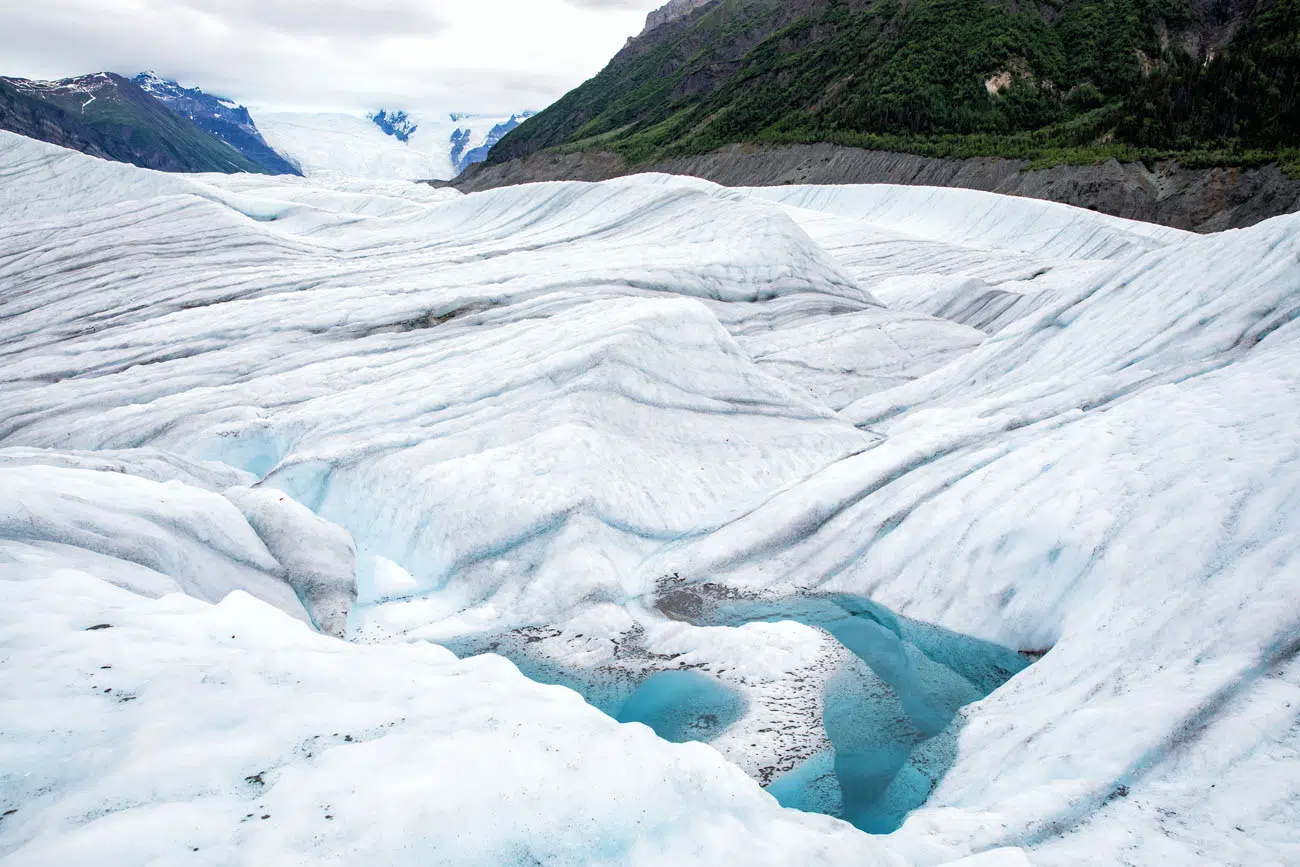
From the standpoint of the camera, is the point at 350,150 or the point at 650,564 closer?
the point at 650,564

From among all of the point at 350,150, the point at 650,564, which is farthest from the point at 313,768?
the point at 350,150

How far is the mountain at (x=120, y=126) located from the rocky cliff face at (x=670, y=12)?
2294 inches

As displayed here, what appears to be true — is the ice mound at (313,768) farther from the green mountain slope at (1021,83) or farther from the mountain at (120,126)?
the mountain at (120,126)

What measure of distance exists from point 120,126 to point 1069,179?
387 feet

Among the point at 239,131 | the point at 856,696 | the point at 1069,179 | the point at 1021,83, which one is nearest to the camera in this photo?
the point at 856,696

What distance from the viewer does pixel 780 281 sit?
33.3ft

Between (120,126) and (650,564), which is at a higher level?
(120,126)

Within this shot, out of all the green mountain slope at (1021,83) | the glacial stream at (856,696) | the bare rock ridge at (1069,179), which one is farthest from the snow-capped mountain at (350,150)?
the glacial stream at (856,696)

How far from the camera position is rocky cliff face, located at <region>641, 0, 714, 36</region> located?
96.9 meters

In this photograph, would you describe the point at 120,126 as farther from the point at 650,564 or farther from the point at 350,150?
the point at 650,564

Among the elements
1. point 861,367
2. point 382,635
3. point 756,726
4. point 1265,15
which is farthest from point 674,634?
point 1265,15

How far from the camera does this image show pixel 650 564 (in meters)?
5.60

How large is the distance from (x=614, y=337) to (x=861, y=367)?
131 inches

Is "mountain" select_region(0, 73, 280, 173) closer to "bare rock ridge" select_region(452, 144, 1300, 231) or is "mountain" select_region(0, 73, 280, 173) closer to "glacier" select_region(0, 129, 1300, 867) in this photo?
"bare rock ridge" select_region(452, 144, 1300, 231)
